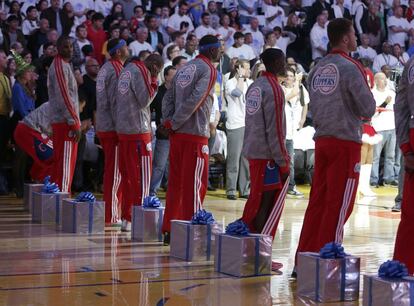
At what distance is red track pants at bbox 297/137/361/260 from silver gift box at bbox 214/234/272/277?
42cm

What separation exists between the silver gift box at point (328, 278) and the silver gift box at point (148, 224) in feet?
8.95

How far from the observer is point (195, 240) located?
7.94m

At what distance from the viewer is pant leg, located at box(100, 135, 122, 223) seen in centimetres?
999

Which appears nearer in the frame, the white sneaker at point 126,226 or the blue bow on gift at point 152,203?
the blue bow on gift at point 152,203

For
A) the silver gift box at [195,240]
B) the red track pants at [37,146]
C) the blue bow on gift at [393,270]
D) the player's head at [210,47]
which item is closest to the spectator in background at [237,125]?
the red track pants at [37,146]

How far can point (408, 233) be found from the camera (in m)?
6.39

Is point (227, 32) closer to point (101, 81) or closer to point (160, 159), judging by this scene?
point (160, 159)

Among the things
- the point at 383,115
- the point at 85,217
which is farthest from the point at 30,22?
the point at 85,217

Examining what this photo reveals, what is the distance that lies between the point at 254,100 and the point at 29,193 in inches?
176

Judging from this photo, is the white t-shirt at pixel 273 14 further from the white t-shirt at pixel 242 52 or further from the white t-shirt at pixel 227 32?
the white t-shirt at pixel 242 52

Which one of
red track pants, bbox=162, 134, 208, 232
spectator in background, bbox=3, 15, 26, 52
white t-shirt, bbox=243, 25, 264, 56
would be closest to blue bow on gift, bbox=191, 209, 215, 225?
red track pants, bbox=162, 134, 208, 232

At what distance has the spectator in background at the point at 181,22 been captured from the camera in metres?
18.0

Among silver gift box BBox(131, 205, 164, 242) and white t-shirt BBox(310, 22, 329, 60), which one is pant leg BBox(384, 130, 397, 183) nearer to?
white t-shirt BBox(310, 22, 329, 60)

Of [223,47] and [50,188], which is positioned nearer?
[50,188]
